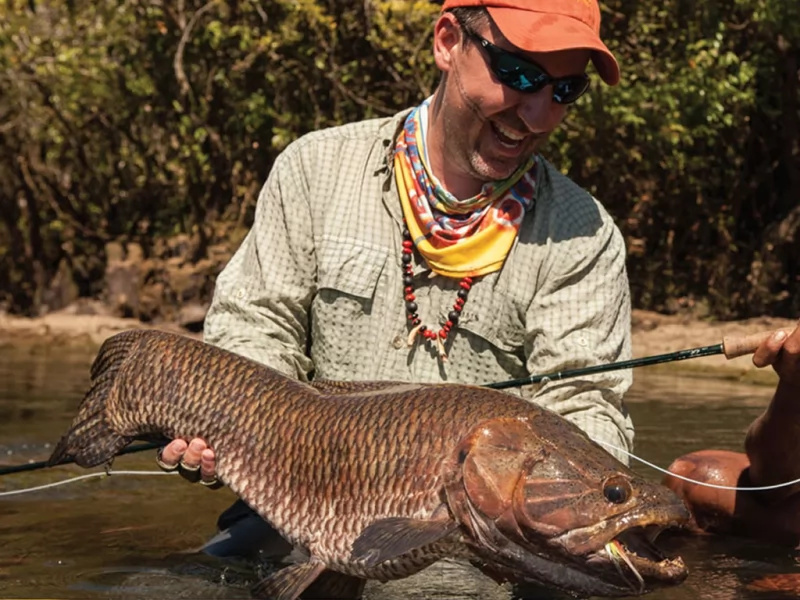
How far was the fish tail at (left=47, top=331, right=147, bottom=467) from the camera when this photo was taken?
14.5ft

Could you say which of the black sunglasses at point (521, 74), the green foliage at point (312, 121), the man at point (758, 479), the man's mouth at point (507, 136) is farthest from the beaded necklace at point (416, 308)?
the green foliage at point (312, 121)

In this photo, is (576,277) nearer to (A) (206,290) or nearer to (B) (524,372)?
(B) (524,372)

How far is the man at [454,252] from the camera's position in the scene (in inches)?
184

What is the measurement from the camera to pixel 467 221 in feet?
16.1

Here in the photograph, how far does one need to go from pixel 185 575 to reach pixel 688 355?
181 cm

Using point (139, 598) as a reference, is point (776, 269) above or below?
below

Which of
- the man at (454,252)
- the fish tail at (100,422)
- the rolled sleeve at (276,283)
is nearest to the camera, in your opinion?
the fish tail at (100,422)

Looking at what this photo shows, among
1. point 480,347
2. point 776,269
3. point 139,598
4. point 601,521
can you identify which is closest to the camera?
point 601,521

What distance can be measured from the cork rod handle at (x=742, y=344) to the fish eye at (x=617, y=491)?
111 centimetres

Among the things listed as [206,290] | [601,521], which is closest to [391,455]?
[601,521]

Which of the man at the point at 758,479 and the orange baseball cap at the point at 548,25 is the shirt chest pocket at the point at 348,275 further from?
the man at the point at 758,479

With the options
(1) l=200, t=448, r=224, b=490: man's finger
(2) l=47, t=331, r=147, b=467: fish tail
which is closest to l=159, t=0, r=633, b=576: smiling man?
(2) l=47, t=331, r=147, b=467: fish tail

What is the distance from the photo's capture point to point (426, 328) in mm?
4992

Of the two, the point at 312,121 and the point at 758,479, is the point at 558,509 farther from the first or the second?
the point at 312,121
